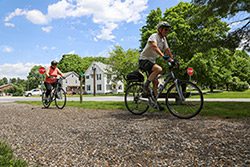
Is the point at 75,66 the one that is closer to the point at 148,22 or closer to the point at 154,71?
the point at 148,22

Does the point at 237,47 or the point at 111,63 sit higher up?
the point at 111,63

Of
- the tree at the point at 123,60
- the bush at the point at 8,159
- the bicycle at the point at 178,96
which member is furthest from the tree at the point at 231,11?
the tree at the point at 123,60

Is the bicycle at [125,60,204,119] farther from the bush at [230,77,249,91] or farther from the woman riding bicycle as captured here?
the bush at [230,77,249,91]

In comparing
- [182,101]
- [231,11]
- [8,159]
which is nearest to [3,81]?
[231,11]

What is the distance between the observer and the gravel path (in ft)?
8.98

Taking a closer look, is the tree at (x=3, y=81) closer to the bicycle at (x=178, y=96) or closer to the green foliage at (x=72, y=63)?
the green foliage at (x=72, y=63)

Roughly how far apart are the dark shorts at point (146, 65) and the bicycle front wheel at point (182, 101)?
636 millimetres

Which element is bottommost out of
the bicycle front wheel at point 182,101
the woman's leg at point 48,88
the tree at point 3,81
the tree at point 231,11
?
the bicycle front wheel at point 182,101

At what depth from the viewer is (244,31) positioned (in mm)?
8094

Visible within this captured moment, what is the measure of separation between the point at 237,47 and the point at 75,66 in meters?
80.4

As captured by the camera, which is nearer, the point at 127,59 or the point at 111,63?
the point at 127,59

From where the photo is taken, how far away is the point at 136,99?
6.10 m

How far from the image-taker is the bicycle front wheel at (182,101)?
5.07 metres

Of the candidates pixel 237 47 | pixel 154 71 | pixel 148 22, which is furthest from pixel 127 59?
pixel 154 71
